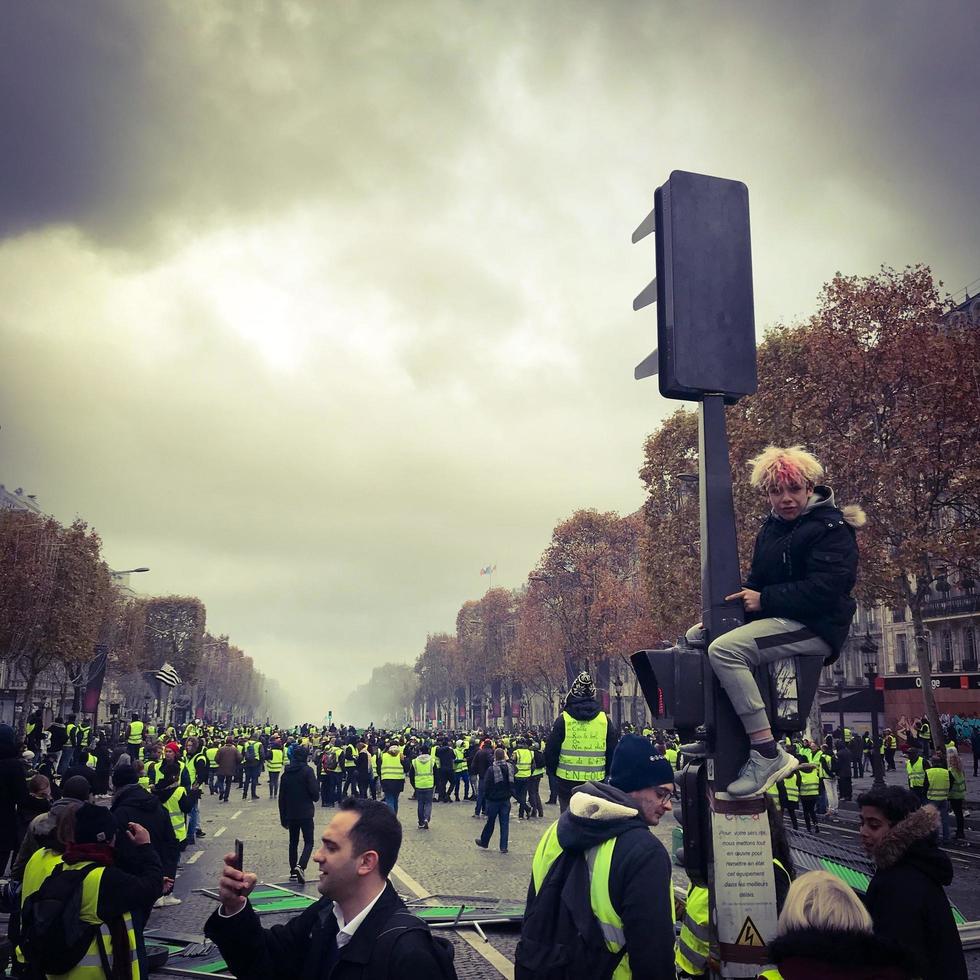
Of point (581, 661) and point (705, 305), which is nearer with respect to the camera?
point (705, 305)

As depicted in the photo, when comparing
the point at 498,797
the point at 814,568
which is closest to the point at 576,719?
the point at 814,568

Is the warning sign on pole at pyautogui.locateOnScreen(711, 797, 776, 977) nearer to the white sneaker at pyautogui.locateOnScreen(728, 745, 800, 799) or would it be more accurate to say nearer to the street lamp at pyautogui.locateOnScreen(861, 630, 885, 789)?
the white sneaker at pyautogui.locateOnScreen(728, 745, 800, 799)

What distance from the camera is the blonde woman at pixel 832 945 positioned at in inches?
108

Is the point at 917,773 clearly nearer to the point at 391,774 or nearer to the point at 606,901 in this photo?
the point at 391,774

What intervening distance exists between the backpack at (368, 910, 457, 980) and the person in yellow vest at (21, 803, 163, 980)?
257cm

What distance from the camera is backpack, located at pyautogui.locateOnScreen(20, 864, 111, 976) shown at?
15.9ft

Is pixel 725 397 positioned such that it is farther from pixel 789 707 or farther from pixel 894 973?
pixel 894 973

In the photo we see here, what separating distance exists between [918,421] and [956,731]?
78.8 feet

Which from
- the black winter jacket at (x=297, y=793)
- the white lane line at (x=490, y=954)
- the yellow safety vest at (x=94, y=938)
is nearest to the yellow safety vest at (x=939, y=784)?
the black winter jacket at (x=297, y=793)

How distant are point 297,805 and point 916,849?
1098cm

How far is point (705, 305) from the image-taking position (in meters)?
4.80

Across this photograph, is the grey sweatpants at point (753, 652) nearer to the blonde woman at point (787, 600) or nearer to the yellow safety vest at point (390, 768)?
the blonde woman at point (787, 600)

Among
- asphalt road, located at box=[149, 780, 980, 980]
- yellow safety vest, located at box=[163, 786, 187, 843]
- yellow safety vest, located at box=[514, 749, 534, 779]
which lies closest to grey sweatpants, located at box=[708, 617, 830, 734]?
asphalt road, located at box=[149, 780, 980, 980]

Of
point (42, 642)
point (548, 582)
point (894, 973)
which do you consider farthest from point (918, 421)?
point (42, 642)
